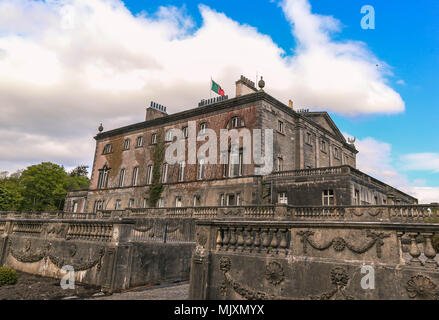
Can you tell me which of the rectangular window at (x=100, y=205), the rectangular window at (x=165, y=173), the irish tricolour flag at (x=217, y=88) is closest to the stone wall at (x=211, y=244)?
the rectangular window at (x=165, y=173)

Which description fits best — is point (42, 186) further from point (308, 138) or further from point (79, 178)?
point (308, 138)

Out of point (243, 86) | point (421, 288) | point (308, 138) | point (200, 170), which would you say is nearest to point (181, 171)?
point (200, 170)

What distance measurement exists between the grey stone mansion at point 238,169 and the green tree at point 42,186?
45.0 feet

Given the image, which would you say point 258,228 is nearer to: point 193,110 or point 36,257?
point 36,257

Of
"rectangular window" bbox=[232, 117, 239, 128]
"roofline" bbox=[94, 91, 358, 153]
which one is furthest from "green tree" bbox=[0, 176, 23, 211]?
"rectangular window" bbox=[232, 117, 239, 128]

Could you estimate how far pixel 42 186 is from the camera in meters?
50.6

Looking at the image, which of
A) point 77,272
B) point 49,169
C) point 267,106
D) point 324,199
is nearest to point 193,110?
point 267,106

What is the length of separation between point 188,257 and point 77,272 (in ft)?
12.1

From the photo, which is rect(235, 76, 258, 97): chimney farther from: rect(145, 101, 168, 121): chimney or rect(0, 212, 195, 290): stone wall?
rect(0, 212, 195, 290): stone wall

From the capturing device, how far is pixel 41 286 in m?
8.77

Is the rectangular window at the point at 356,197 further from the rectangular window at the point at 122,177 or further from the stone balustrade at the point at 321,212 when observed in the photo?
the rectangular window at the point at 122,177

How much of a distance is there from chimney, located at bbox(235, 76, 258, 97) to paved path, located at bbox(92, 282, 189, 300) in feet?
74.9

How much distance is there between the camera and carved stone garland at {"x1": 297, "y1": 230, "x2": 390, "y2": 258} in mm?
4438
